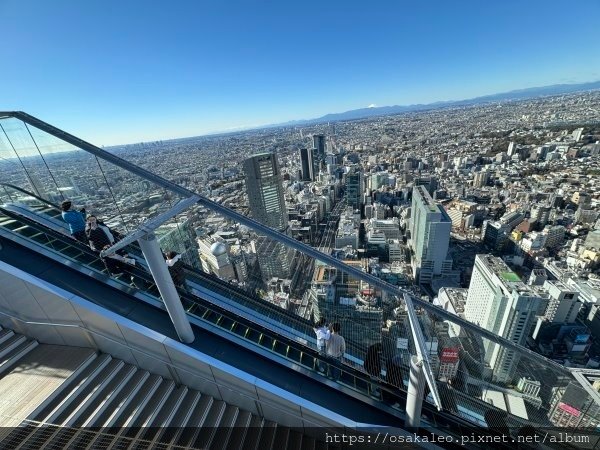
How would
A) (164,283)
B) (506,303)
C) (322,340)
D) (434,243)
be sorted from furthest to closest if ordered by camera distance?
1. (434,243)
2. (506,303)
3. (322,340)
4. (164,283)

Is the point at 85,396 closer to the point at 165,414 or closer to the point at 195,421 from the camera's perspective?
the point at 165,414

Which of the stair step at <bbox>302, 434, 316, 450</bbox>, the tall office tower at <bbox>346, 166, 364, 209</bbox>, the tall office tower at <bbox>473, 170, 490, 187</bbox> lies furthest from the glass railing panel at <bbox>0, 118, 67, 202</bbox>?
the tall office tower at <bbox>473, 170, 490, 187</bbox>

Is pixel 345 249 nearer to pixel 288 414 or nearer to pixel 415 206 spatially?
pixel 415 206

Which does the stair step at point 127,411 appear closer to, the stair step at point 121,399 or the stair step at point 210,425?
the stair step at point 121,399

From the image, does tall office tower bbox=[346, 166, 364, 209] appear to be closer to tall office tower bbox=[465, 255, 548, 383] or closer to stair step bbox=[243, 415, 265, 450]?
tall office tower bbox=[465, 255, 548, 383]

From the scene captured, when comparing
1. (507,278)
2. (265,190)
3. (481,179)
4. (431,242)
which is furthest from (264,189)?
(481,179)

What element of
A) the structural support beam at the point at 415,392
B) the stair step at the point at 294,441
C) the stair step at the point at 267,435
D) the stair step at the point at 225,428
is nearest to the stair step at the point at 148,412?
the stair step at the point at 225,428
